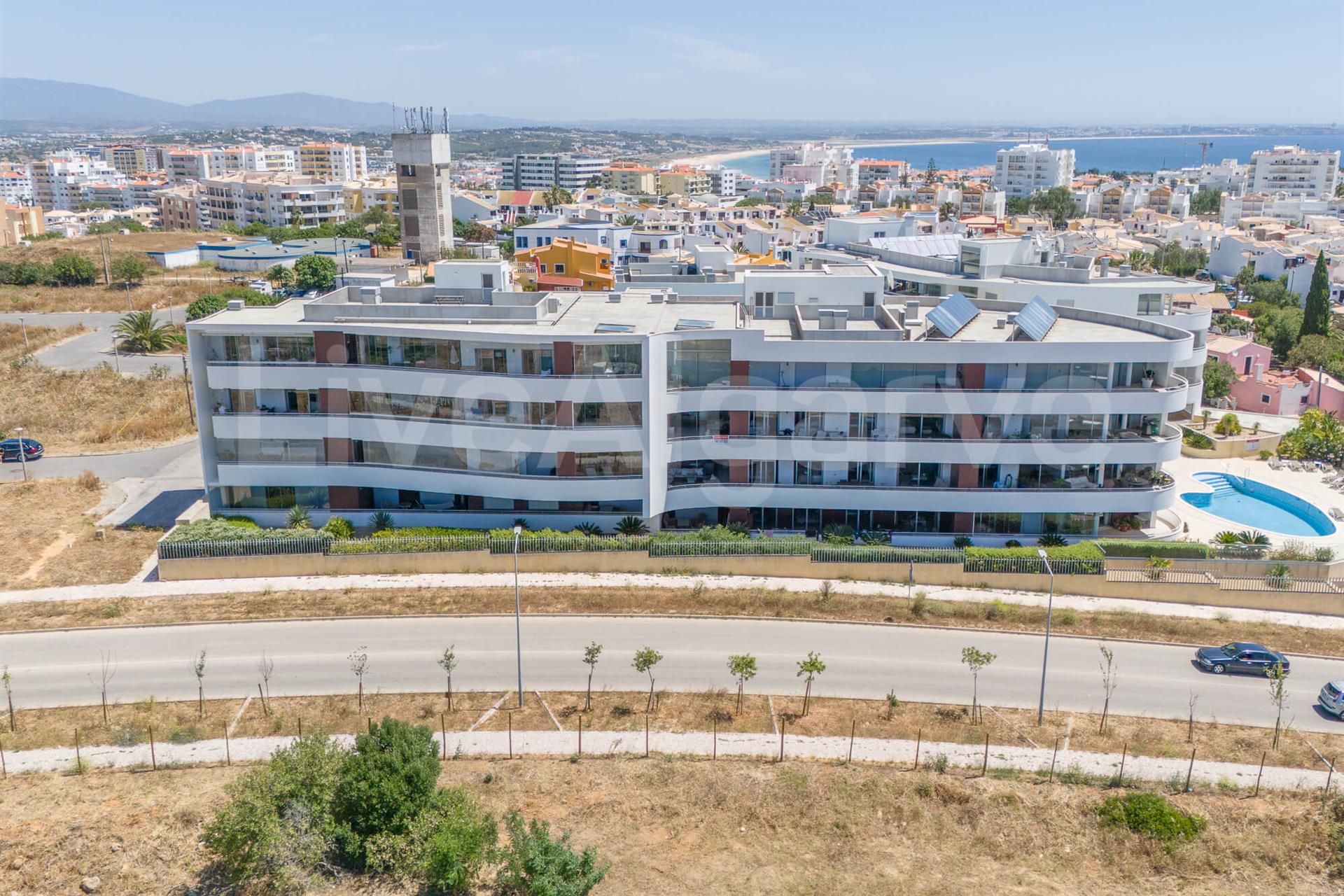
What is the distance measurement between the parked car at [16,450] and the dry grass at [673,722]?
113 feet

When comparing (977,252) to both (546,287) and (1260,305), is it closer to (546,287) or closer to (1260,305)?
(546,287)

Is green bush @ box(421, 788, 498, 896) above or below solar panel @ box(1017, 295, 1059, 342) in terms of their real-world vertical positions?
below

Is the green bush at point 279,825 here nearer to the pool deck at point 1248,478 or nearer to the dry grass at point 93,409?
the pool deck at point 1248,478

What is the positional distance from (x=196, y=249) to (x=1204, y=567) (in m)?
137

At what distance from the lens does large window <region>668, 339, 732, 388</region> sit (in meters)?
48.3

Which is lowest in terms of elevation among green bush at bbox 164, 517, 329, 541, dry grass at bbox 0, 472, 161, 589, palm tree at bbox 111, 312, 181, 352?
dry grass at bbox 0, 472, 161, 589

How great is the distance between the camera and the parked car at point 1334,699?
3494cm

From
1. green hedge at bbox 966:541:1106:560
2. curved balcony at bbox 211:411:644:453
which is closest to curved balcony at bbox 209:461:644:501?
curved balcony at bbox 211:411:644:453

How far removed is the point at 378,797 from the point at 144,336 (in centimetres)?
7532

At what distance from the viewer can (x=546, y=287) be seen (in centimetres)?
8069

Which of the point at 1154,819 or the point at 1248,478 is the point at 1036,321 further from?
the point at 1154,819

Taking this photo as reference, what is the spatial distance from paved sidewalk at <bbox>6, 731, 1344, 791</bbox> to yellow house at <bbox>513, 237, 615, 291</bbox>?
53.2m

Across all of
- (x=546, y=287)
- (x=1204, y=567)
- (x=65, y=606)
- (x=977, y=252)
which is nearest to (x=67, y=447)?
(x=65, y=606)

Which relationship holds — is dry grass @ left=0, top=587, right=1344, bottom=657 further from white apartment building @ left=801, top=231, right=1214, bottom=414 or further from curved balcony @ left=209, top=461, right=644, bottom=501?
white apartment building @ left=801, top=231, right=1214, bottom=414
